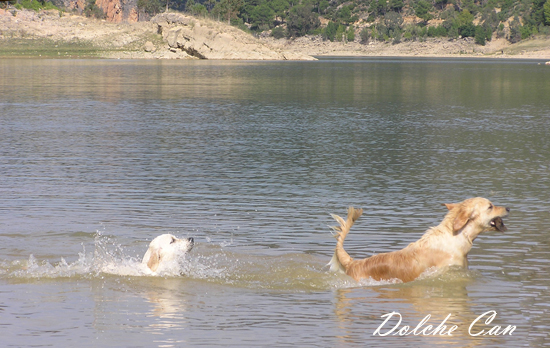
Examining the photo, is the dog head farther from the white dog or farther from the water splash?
the white dog

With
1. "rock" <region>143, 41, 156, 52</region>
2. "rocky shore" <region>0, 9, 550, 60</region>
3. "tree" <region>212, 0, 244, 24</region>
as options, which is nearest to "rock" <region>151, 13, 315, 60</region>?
"rocky shore" <region>0, 9, 550, 60</region>

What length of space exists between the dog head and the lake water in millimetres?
760

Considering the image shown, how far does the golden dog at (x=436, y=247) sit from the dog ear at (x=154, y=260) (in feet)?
7.64

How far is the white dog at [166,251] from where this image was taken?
9.67 metres

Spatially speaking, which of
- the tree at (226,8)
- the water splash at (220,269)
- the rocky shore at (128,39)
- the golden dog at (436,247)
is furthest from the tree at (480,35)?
the golden dog at (436,247)

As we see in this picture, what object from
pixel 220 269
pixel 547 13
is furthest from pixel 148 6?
pixel 220 269

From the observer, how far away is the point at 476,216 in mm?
9266

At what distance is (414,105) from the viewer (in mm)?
39938

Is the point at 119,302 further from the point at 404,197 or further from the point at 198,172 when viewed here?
the point at 198,172

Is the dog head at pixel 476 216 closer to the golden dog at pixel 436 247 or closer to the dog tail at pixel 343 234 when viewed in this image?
the golden dog at pixel 436 247

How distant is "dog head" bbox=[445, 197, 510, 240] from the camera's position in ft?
30.2

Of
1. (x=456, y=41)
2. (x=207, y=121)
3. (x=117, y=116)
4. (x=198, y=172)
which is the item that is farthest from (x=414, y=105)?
(x=456, y=41)

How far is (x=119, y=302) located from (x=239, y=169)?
1036 centimetres

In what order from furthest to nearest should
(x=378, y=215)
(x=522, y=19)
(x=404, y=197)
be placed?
(x=522, y=19) < (x=404, y=197) < (x=378, y=215)
